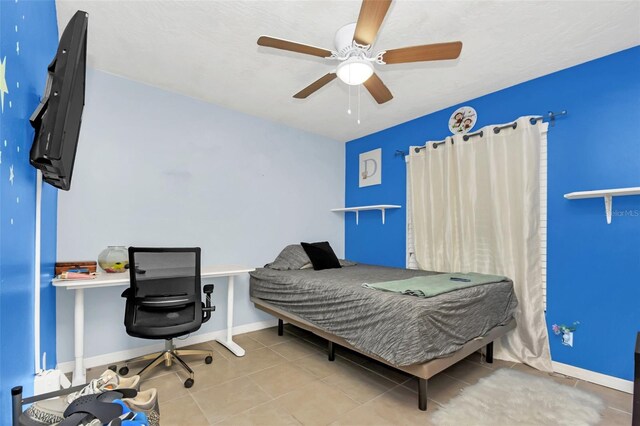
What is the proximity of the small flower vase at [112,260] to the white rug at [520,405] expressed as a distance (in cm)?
270

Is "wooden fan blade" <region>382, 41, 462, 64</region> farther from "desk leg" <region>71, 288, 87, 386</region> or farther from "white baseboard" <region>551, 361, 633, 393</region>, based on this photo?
"desk leg" <region>71, 288, 87, 386</region>

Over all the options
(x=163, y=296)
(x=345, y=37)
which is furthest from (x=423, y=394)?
(x=345, y=37)

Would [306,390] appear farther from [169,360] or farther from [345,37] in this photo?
[345,37]

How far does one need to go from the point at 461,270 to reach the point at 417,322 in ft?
5.24

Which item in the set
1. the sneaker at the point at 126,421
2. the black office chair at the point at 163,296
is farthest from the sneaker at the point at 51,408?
the black office chair at the point at 163,296

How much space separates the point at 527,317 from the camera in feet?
8.61

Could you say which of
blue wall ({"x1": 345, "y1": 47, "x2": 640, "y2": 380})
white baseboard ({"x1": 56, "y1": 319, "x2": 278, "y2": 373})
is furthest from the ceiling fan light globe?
white baseboard ({"x1": 56, "y1": 319, "x2": 278, "y2": 373})

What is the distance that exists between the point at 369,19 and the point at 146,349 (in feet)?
10.9

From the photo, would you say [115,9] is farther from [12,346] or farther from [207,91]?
[12,346]

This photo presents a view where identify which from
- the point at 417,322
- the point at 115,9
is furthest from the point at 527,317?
the point at 115,9

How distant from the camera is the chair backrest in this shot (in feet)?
7.22

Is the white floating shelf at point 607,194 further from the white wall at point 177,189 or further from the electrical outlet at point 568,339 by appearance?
the white wall at point 177,189

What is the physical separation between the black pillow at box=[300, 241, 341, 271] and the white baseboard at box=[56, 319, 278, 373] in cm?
101

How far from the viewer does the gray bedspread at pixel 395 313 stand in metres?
1.85
